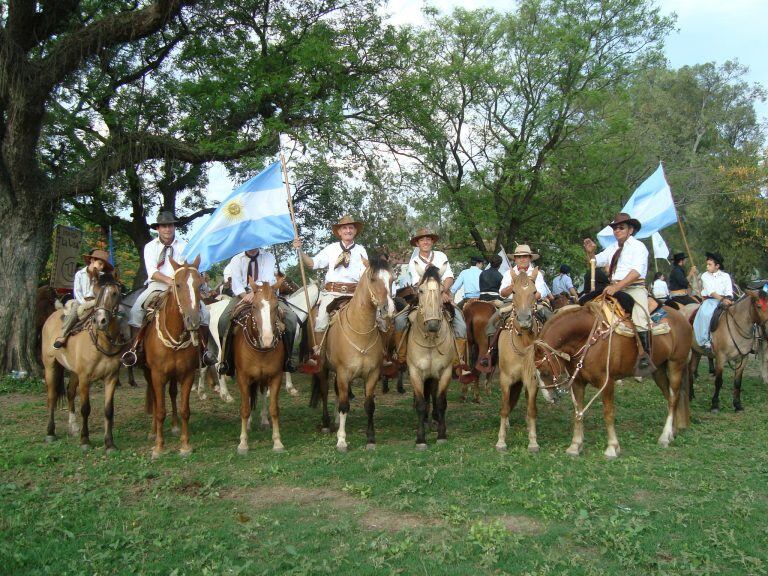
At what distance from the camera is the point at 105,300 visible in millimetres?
8375

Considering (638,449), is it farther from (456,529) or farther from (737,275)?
(737,275)

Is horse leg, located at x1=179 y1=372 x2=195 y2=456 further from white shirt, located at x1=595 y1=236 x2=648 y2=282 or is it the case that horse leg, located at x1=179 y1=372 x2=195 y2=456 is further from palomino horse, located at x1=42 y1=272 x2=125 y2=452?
white shirt, located at x1=595 y1=236 x2=648 y2=282

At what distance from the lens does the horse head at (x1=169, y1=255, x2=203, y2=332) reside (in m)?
7.70

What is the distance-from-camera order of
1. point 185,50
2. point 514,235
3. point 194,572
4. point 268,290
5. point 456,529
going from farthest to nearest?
point 514,235 < point 185,50 < point 268,290 < point 456,529 < point 194,572

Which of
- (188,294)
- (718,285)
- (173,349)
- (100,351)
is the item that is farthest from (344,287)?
(718,285)

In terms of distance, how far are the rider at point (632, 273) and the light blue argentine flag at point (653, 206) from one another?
92.9 inches

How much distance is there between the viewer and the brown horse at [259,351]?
316 inches

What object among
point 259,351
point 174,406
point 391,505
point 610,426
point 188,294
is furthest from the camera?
point 174,406

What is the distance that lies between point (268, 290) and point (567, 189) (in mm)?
19881

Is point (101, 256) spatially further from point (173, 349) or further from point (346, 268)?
→ point (346, 268)

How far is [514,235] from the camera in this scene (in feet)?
86.6

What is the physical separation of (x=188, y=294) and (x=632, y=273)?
594 cm

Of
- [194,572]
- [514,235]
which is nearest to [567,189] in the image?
[514,235]

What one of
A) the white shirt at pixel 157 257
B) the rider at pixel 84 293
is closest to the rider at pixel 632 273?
the white shirt at pixel 157 257
